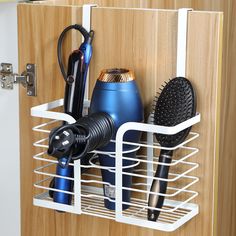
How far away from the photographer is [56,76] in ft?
4.05

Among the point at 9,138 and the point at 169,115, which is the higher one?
the point at 169,115

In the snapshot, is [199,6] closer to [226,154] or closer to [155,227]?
[226,154]

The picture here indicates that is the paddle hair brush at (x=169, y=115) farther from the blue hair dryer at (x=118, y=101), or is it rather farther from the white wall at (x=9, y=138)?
the white wall at (x=9, y=138)

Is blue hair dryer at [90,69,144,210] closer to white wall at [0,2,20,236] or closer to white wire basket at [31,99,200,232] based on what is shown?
white wire basket at [31,99,200,232]

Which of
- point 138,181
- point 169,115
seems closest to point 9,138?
point 138,181

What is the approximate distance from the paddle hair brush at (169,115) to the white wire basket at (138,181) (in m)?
0.01

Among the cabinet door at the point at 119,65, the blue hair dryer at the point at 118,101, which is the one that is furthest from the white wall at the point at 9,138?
the blue hair dryer at the point at 118,101

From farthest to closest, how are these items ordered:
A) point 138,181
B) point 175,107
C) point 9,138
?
point 9,138
point 138,181
point 175,107

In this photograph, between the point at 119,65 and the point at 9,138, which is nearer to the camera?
the point at 119,65

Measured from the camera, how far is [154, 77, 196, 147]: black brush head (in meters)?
1.08

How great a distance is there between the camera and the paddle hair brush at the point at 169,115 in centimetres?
108

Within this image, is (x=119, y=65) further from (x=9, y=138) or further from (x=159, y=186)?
(x=9, y=138)

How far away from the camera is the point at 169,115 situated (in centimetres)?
109

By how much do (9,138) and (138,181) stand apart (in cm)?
41
